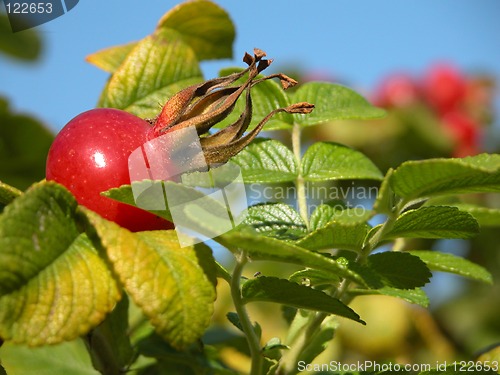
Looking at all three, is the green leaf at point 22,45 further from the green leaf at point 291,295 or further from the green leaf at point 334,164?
the green leaf at point 291,295

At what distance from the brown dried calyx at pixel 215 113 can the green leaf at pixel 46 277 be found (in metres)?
0.22

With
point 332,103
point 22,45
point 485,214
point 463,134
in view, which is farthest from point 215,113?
point 463,134

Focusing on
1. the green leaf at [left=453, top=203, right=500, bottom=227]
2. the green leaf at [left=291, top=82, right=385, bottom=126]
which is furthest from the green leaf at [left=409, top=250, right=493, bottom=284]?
the green leaf at [left=291, top=82, right=385, bottom=126]

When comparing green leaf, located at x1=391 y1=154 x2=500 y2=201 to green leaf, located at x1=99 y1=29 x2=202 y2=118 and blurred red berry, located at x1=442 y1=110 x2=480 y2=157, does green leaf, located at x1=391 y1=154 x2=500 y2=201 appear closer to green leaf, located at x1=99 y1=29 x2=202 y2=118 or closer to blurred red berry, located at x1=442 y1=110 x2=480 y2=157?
green leaf, located at x1=99 y1=29 x2=202 y2=118

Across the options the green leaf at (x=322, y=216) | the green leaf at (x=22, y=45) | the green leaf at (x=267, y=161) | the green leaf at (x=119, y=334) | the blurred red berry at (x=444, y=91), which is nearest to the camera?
the green leaf at (x=322, y=216)

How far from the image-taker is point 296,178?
1307 millimetres

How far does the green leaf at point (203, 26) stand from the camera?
158 centimetres

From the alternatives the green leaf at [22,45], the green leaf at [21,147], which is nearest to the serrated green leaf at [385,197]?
the green leaf at [21,147]

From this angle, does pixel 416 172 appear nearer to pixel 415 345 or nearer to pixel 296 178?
pixel 296 178

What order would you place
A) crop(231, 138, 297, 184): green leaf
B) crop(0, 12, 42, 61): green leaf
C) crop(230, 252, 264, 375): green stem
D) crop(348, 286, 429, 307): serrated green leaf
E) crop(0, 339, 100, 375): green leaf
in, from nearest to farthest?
crop(230, 252, 264, 375): green stem < crop(348, 286, 429, 307): serrated green leaf < crop(231, 138, 297, 184): green leaf < crop(0, 339, 100, 375): green leaf < crop(0, 12, 42, 61): green leaf

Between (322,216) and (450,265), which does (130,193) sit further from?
(450,265)

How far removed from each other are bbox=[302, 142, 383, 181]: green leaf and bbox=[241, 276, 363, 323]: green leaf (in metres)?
0.35

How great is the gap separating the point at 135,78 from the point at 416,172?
73cm

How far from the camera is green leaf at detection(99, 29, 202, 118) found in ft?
4.64
